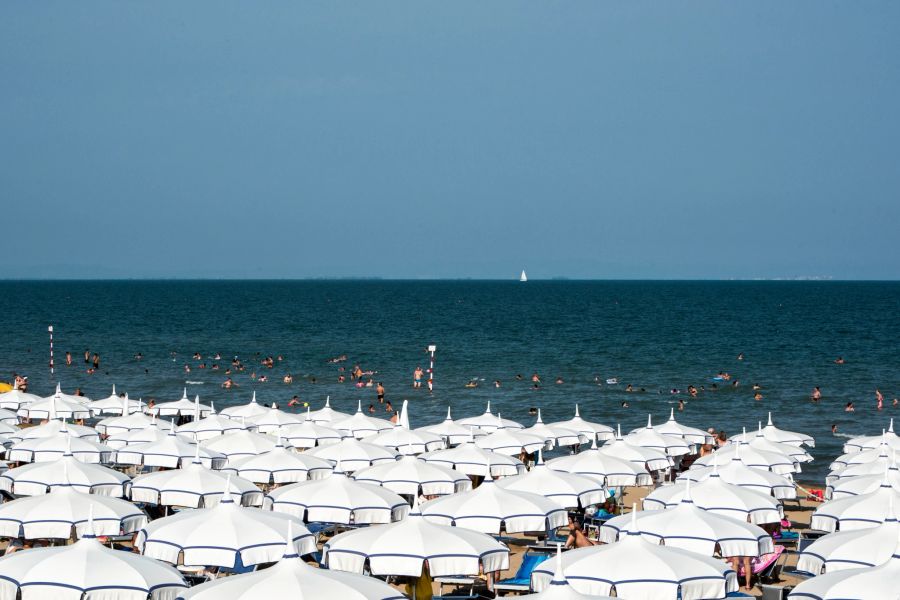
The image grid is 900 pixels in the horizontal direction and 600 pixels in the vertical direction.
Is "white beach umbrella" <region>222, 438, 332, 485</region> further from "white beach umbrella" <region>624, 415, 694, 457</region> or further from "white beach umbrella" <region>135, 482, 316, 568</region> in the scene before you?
"white beach umbrella" <region>624, 415, 694, 457</region>

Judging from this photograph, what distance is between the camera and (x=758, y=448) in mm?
24672

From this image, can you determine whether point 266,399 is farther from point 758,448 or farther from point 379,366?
point 758,448

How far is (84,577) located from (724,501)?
1072 centimetres

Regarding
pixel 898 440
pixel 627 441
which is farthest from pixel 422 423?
pixel 898 440

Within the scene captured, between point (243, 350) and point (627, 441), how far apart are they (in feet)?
165

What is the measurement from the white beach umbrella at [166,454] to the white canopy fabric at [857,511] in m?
11.8

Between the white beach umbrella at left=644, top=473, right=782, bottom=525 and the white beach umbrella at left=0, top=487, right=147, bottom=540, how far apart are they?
8.45 meters

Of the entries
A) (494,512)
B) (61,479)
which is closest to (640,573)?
(494,512)

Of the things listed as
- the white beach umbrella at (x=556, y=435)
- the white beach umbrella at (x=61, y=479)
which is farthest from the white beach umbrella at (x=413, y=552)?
the white beach umbrella at (x=556, y=435)

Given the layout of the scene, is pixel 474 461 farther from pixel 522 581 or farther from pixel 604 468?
pixel 522 581

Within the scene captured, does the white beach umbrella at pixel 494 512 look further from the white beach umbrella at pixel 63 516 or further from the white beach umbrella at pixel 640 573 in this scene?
the white beach umbrella at pixel 63 516

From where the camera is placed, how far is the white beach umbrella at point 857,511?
17.1 metres

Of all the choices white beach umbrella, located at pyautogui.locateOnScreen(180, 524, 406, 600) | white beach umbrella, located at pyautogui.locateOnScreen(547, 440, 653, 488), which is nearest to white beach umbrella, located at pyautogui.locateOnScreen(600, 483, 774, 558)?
white beach umbrella, located at pyautogui.locateOnScreen(180, 524, 406, 600)

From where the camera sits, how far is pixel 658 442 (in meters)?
26.1
